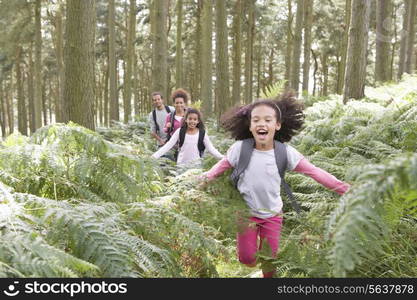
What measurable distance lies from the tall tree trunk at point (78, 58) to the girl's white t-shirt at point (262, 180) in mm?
4134

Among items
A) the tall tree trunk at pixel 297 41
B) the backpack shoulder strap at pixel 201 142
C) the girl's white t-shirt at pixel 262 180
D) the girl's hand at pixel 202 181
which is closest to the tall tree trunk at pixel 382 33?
the tall tree trunk at pixel 297 41

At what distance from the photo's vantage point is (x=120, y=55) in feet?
116

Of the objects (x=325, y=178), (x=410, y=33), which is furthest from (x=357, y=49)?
(x=410, y=33)

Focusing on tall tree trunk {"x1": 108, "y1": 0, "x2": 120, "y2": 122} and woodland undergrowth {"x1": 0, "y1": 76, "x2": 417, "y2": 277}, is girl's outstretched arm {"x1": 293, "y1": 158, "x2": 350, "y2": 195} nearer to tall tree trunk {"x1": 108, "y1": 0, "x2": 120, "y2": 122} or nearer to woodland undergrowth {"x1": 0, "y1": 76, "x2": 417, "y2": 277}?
woodland undergrowth {"x1": 0, "y1": 76, "x2": 417, "y2": 277}

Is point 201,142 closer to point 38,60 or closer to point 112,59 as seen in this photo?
point 112,59

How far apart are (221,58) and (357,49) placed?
3.87 meters

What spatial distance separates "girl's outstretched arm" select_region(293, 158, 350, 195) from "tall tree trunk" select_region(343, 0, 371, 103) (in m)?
6.87

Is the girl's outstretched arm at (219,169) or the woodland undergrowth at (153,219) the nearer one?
the woodland undergrowth at (153,219)

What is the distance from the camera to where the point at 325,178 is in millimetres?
3197

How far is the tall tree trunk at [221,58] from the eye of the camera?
456 inches

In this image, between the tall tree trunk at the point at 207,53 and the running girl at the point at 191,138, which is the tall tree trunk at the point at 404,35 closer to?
the tall tree trunk at the point at 207,53

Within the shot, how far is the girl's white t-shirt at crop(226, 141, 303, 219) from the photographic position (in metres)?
3.54

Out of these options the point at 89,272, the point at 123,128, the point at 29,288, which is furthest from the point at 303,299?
the point at 123,128

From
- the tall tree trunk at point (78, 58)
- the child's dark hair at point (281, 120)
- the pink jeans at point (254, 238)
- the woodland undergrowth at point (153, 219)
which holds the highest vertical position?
the tall tree trunk at point (78, 58)
